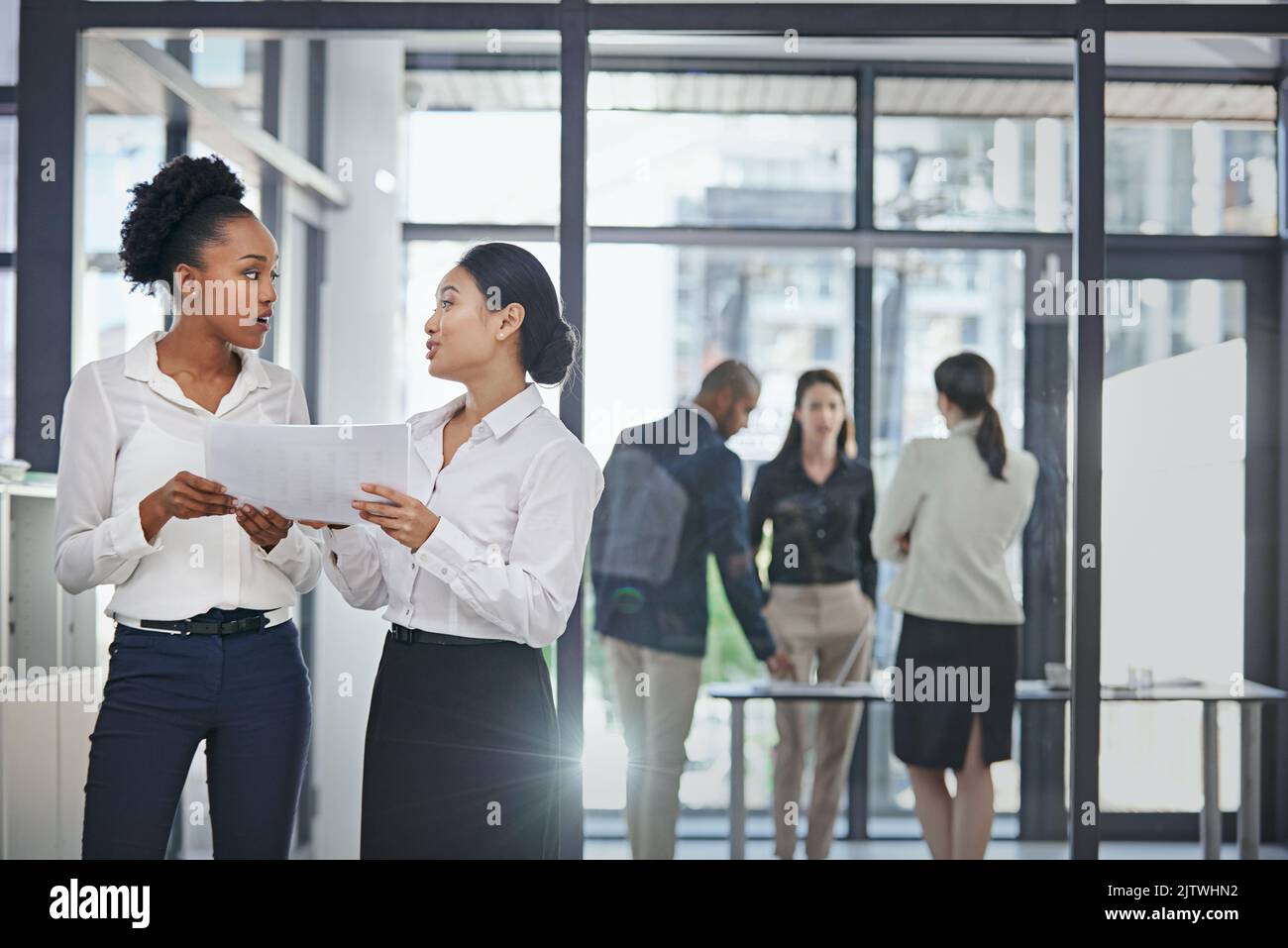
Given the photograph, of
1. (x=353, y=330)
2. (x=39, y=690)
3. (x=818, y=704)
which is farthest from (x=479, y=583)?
(x=818, y=704)

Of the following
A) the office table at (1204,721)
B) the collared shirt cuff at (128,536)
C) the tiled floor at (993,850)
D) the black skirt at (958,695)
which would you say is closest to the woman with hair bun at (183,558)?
the collared shirt cuff at (128,536)

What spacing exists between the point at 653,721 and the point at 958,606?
1.02 meters

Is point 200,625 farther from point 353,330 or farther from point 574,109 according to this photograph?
point 353,330

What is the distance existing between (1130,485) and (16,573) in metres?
3.50

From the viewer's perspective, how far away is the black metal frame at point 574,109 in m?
2.58

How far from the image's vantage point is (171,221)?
200 centimetres

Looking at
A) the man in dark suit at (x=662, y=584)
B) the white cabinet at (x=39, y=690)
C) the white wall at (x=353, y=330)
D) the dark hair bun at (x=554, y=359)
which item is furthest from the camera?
the white wall at (x=353, y=330)

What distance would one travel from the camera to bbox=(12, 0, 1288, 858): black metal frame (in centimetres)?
258

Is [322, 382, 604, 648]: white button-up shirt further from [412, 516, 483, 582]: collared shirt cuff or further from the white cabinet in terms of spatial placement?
the white cabinet

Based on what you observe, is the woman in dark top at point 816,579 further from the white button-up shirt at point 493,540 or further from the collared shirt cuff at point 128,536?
the collared shirt cuff at point 128,536

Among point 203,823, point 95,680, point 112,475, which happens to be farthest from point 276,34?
point 203,823
